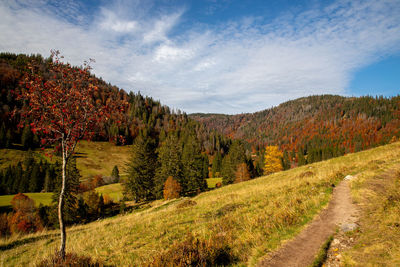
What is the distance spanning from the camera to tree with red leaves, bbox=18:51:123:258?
26.3 ft

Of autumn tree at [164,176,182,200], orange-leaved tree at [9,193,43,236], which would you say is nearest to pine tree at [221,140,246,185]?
autumn tree at [164,176,182,200]

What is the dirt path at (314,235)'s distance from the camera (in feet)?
20.7

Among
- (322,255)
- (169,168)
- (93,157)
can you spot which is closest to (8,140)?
(93,157)

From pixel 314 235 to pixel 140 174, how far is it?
5034 cm

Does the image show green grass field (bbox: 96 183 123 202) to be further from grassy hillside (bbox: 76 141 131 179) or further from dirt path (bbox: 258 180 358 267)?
dirt path (bbox: 258 180 358 267)

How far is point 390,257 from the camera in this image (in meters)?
5.23

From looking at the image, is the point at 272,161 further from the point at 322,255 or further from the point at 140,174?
the point at 322,255

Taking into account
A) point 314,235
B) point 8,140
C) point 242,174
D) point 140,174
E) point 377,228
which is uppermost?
point 8,140

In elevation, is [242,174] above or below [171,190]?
above

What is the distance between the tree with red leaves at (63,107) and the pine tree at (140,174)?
4571 cm

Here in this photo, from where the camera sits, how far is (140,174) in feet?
173

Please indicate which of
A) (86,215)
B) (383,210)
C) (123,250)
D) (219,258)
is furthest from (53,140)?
(86,215)

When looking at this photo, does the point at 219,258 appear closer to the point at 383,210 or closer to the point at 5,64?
the point at 383,210

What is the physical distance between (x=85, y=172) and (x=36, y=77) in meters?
107
